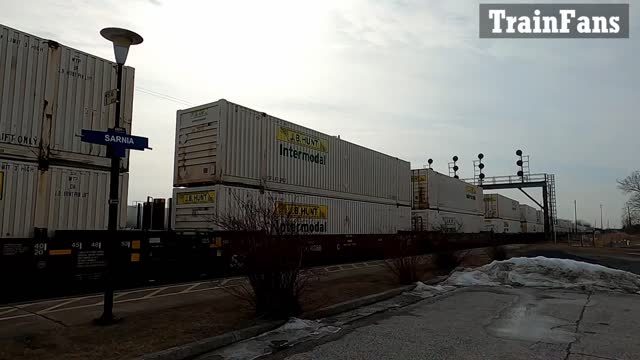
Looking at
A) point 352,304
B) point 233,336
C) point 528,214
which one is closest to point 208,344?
point 233,336

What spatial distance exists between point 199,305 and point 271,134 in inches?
311

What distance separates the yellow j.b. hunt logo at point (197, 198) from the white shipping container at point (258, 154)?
383mm

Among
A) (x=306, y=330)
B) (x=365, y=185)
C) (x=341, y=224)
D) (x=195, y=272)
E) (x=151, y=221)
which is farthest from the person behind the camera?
(x=365, y=185)

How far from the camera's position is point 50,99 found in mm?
9539

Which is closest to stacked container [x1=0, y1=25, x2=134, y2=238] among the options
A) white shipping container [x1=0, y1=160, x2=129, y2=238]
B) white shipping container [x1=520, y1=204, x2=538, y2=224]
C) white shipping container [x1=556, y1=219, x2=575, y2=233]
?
white shipping container [x1=0, y1=160, x2=129, y2=238]

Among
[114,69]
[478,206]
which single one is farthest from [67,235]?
[478,206]

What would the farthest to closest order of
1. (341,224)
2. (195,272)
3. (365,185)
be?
(365,185) < (341,224) < (195,272)

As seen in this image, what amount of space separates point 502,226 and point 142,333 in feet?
141

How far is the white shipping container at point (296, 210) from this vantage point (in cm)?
1308

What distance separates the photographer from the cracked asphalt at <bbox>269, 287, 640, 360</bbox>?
231 inches

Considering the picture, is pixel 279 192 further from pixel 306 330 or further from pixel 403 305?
pixel 306 330

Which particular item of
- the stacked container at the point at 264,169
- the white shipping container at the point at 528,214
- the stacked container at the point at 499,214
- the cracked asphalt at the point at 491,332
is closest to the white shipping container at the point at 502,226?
the stacked container at the point at 499,214

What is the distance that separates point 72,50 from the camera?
10.1 meters

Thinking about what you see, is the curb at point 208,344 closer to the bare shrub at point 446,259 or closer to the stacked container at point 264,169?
the stacked container at point 264,169
